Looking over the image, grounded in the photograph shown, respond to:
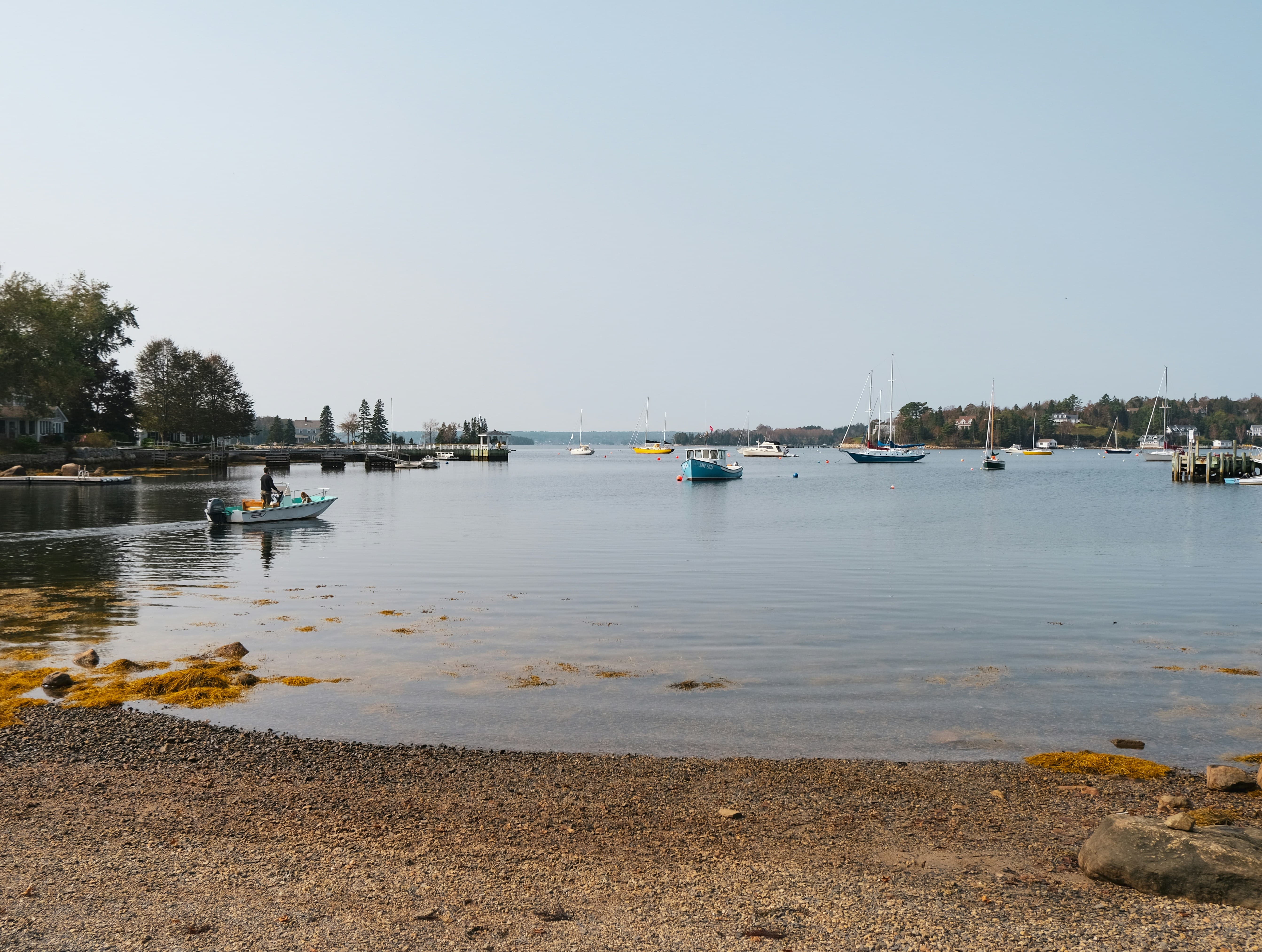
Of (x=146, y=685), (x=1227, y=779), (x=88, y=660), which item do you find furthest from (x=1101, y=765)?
(x=88, y=660)

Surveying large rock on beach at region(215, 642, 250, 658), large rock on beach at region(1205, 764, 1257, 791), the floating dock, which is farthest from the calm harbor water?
the floating dock

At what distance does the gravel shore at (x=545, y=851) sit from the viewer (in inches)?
268

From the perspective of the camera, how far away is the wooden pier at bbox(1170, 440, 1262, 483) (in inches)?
3725

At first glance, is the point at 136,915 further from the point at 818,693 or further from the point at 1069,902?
the point at 818,693

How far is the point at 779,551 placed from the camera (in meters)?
38.0

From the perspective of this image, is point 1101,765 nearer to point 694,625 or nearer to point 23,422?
point 694,625

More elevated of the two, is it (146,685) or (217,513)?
(217,513)

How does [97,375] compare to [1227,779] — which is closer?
[1227,779]

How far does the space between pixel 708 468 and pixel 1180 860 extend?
294 feet

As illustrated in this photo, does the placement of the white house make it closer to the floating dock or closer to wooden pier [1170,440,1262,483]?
the floating dock

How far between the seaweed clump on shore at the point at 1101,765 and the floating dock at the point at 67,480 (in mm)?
79188

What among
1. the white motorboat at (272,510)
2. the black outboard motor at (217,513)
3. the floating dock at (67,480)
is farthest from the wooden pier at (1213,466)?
the floating dock at (67,480)

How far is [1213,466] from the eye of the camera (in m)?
97.0

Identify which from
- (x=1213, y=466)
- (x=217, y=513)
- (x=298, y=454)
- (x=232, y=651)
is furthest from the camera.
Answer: (x=298, y=454)
